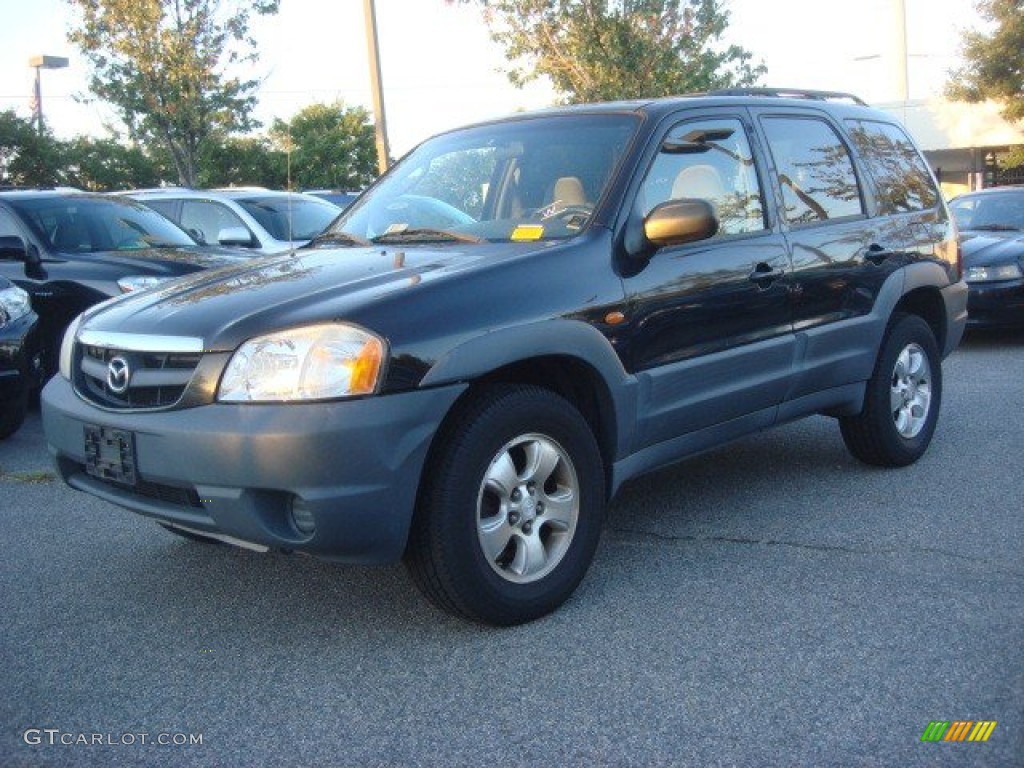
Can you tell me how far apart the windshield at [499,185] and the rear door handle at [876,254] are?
4.90ft

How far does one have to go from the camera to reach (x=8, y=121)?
28562 mm

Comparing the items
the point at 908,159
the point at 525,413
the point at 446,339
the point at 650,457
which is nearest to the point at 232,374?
the point at 446,339

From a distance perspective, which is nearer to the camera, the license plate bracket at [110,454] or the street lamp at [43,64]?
the license plate bracket at [110,454]

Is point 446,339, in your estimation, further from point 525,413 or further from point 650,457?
point 650,457

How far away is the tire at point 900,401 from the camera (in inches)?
216

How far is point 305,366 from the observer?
11.1 ft

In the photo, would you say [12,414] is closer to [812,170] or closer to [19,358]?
[19,358]

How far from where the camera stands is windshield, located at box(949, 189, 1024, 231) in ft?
36.9

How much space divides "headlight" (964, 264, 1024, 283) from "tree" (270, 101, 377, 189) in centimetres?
2539

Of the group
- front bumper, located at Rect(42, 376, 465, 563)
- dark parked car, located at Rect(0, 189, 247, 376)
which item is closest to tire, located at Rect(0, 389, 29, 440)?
dark parked car, located at Rect(0, 189, 247, 376)

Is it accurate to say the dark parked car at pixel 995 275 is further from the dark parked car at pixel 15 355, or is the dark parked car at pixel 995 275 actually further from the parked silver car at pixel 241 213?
the dark parked car at pixel 15 355

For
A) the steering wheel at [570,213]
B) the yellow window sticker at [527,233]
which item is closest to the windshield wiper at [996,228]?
the steering wheel at [570,213]

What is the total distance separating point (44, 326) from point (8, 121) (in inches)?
917

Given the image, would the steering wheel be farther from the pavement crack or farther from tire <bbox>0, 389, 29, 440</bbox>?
tire <bbox>0, 389, 29, 440</bbox>
